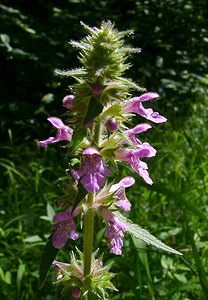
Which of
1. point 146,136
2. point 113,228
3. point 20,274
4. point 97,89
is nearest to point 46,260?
point 113,228

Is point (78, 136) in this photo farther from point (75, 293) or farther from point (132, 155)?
point (75, 293)

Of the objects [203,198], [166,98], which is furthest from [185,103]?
[203,198]

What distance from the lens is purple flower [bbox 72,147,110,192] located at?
1.20 meters

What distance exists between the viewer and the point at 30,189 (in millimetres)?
3037

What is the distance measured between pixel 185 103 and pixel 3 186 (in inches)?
86.6

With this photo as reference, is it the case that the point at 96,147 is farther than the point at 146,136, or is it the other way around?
the point at 146,136

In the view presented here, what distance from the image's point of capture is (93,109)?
1.20 m

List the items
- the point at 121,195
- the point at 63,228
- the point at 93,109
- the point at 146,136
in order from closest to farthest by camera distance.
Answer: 1. the point at 93,109
2. the point at 63,228
3. the point at 121,195
4. the point at 146,136

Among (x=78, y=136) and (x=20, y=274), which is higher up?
(x=78, y=136)

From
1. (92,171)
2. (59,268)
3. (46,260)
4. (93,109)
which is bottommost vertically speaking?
(59,268)

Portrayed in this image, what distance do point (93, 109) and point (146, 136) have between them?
2.51 meters

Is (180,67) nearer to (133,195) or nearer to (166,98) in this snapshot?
(166,98)

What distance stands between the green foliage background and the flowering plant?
29 cm

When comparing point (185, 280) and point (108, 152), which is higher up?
point (108, 152)
